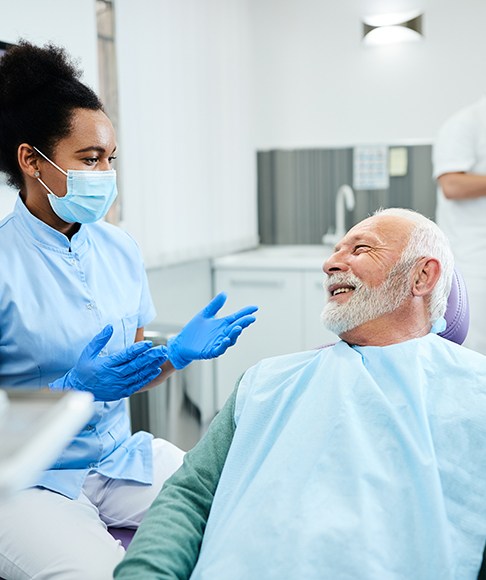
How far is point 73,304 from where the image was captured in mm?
1516

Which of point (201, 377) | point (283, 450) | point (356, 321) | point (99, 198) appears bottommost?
point (201, 377)

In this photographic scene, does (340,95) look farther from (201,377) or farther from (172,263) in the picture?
(201,377)

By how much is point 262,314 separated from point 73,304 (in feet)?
6.74

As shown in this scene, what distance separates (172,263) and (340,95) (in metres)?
1.50

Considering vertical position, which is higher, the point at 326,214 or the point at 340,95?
the point at 340,95

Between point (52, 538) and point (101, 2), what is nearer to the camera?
point (52, 538)

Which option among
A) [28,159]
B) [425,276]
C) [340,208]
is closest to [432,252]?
[425,276]

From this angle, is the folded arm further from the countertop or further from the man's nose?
the man's nose

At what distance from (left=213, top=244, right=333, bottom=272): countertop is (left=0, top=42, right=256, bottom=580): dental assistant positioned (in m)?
1.84

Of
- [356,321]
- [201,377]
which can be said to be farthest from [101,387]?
[201,377]

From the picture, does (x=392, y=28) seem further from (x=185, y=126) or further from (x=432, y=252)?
(x=432, y=252)

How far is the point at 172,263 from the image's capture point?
3.03m

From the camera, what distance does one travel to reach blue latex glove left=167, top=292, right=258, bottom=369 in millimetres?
1482

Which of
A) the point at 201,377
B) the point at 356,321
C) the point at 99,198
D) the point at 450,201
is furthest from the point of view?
the point at 450,201
